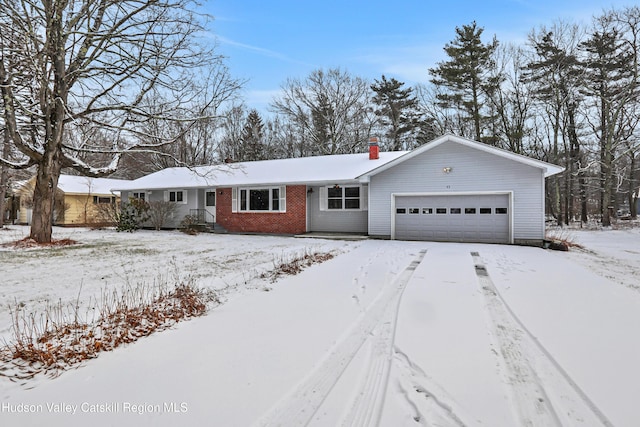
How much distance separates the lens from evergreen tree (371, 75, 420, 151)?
2790 cm

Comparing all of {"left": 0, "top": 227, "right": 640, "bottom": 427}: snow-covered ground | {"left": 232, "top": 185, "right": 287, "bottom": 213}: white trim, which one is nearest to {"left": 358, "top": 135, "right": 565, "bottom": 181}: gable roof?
{"left": 232, "top": 185, "right": 287, "bottom": 213}: white trim

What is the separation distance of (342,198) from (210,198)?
8.05 meters

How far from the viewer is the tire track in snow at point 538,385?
2.28 m

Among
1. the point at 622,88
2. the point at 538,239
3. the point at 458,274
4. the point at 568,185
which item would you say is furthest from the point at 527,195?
the point at 568,185

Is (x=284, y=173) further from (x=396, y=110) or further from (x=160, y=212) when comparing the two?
(x=396, y=110)

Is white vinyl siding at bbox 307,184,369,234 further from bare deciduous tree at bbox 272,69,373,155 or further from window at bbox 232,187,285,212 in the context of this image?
bare deciduous tree at bbox 272,69,373,155

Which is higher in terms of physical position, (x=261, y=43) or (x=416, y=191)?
(x=261, y=43)

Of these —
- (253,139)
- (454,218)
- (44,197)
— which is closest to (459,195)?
(454,218)

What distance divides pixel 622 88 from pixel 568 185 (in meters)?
8.03

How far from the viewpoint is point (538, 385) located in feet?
8.83

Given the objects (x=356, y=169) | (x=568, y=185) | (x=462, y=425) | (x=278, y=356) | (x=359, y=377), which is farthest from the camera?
(x=568, y=185)

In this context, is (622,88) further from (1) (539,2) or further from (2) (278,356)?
(2) (278,356)

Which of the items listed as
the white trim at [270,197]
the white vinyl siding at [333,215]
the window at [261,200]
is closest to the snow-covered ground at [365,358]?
the white vinyl siding at [333,215]

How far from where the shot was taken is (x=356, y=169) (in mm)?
15523
